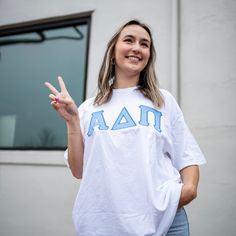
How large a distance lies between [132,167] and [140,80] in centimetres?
56

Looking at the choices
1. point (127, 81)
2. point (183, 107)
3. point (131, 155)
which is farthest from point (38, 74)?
point (131, 155)

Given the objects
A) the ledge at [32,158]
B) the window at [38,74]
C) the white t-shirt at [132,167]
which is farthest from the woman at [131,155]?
the window at [38,74]

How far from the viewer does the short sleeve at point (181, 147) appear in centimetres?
125

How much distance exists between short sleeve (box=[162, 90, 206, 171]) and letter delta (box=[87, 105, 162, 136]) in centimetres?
10

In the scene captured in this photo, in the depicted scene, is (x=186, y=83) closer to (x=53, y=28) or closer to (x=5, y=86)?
(x=53, y=28)

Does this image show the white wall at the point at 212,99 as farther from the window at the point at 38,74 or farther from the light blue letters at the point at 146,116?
the window at the point at 38,74

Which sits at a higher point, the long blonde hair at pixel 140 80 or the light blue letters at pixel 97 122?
the long blonde hair at pixel 140 80

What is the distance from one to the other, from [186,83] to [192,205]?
39.9 inches

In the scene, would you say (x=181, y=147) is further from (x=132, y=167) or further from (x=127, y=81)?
(x=127, y=81)

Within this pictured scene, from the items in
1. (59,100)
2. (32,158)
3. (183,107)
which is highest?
(183,107)

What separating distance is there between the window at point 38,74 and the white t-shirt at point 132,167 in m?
1.55

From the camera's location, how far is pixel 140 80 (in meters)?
1.48

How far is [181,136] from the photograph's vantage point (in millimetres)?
1289

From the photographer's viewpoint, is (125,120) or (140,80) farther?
(140,80)
